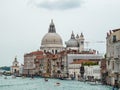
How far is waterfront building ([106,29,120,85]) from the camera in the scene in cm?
5816

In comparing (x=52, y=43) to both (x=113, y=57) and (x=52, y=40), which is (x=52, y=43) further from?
(x=113, y=57)

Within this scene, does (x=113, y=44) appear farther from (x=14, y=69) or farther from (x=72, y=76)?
(x=14, y=69)

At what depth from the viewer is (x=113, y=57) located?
60.3 m

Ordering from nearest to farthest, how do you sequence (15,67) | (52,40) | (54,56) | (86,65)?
(86,65) < (54,56) < (52,40) < (15,67)

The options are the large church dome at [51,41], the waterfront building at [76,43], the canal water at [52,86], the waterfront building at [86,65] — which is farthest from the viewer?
the large church dome at [51,41]

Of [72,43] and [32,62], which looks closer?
[72,43]

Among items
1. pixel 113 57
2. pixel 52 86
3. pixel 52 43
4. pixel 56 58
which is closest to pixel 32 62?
pixel 52 43

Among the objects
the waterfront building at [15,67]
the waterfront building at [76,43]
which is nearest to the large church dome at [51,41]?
the waterfront building at [76,43]

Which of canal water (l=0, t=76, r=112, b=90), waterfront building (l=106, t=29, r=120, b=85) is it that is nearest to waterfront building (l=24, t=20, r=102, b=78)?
canal water (l=0, t=76, r=112, b=90)

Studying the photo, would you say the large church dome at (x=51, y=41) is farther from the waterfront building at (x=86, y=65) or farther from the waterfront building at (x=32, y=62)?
the waterfront building at (x=86, y=65)

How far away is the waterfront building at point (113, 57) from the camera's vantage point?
2290 inches

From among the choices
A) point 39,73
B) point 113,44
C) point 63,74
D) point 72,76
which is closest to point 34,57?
point 39,73

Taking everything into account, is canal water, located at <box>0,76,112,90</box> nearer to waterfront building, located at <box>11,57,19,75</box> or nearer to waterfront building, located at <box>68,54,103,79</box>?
waterfront building, located at <box>68,54,103,79</box>

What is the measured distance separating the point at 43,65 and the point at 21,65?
3248 cm
